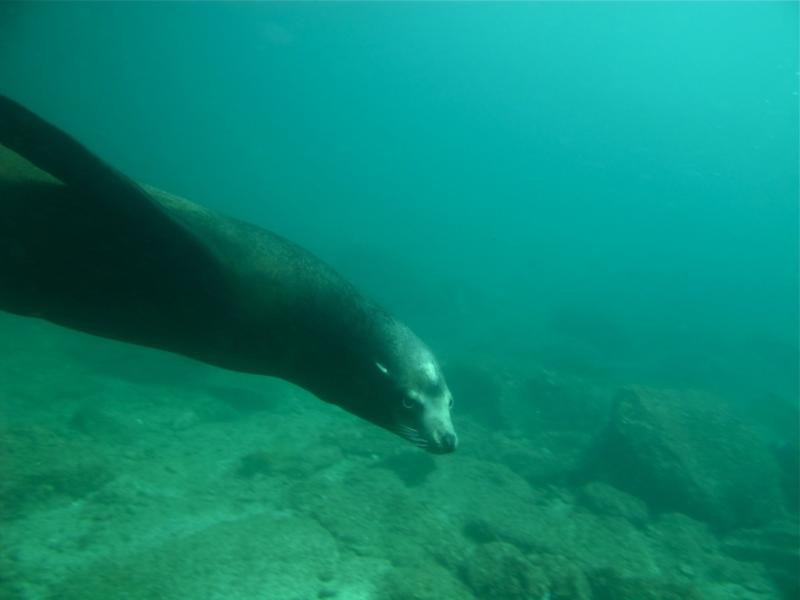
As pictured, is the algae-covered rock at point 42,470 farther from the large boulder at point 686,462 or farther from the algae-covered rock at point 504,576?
the large boulder at point 686,462

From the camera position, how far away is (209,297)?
6.20ft

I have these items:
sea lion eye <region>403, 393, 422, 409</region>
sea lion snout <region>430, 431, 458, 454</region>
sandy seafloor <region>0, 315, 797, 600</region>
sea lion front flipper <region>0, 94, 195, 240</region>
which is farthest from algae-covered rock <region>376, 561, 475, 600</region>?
sea lion front flipper <region>0, 94, 195, 240</region>

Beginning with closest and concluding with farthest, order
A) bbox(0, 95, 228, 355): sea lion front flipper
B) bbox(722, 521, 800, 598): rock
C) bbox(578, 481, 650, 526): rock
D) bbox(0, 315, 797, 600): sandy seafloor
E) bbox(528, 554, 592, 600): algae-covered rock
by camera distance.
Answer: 1. bbox(0, 95, 228, 355): sea lion front flipper
2. bbox(0, 315, 797, 600): sandy seafloor
3. bbox(528, 554, 592, 600): algae-covered rock
4. bbox(722, 521, 800, 598): rock
5. bbox(578, 481, 650, 526): rock

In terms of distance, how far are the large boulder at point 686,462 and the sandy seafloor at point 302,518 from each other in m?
0.38

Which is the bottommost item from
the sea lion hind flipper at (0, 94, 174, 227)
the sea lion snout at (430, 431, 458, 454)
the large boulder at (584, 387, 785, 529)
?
the sea lion snout at (430, 431, 458, 454)

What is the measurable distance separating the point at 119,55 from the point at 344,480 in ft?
402

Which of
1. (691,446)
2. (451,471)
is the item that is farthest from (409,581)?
(691,446)

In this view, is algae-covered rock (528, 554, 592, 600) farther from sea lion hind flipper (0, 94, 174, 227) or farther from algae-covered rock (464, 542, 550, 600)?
sea lion hind flipper (0, 94, 174, 227)

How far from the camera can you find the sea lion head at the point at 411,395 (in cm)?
201

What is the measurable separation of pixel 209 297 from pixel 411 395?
857 mm

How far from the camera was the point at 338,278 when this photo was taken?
2.21 m

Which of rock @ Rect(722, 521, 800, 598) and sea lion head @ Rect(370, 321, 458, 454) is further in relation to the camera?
rock @ Rect(722, 521, 800, 598)

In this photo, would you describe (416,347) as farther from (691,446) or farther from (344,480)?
(691,446)

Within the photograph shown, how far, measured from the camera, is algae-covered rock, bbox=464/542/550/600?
5.00 meters
